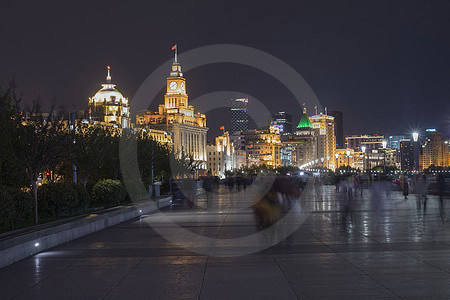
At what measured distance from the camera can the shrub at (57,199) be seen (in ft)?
54.6

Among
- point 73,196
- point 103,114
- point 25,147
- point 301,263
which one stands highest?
point 103,114

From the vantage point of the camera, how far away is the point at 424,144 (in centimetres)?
18688

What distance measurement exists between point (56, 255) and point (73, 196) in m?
5.91

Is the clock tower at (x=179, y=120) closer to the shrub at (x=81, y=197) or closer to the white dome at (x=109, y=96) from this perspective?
the white dome at (x=109, y=96)

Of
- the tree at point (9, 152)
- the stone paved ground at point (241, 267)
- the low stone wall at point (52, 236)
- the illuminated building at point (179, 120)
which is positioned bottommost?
the stone paved ground at point (241, 267)

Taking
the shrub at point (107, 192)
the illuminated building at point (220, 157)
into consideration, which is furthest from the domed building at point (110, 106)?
the shrub at point (107, 192)

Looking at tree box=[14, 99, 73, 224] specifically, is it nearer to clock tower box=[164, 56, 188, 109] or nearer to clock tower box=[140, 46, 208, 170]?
clock tower box=[140, 46, 208, 170]

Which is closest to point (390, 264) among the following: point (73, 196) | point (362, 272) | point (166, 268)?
point (362, 272)

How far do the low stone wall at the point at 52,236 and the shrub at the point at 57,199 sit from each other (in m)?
1.05

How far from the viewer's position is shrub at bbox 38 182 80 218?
54.6 feet

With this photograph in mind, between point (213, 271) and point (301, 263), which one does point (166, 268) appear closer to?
point (213, 271)

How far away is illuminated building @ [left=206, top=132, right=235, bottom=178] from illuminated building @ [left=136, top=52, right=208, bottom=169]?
429 centimetres

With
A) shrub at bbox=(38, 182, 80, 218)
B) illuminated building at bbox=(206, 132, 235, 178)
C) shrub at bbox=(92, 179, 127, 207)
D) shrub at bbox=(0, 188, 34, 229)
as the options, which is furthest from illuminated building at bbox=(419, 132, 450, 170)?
shrub at bbox=(0, 188, 34, 229)

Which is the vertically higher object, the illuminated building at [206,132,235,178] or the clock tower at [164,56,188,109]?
the clock tower at [164,56,188,109]
